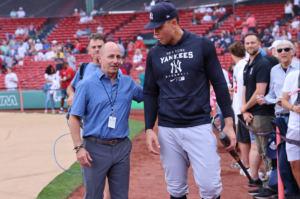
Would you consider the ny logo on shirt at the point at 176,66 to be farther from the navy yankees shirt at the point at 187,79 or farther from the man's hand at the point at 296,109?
the man's hand at the point at 296,109

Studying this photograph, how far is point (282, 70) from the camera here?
180 inches

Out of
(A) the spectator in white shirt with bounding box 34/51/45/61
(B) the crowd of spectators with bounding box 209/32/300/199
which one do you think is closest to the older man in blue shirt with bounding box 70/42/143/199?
(B) the crowd of spectators with bounding box 209/32/300/199

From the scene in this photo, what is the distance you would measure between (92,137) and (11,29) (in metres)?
27.3

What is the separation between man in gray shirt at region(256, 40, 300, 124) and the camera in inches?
174

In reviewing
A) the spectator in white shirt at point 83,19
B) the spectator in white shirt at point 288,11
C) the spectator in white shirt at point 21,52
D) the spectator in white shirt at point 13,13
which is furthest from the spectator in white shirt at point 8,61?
the spectator in white shirt at point 288,11

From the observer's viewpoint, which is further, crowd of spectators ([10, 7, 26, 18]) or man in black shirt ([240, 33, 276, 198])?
crowd of spectators ([10, 7, 26, 18])

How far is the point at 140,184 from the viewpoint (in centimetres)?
542

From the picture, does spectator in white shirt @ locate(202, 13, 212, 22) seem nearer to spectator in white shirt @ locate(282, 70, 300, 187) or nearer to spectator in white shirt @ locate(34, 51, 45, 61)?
spectator in white shirt @ locate(34, 51, 45, 61)

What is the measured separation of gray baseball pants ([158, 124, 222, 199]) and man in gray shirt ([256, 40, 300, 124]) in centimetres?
175

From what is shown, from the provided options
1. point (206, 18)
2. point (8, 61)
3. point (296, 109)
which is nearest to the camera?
point (296, 109)

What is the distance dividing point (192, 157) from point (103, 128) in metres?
0.87

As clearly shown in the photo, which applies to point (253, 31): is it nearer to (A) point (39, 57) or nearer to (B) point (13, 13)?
(A) point (39, 57)

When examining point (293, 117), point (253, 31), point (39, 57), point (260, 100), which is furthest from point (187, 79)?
point (39, 57)

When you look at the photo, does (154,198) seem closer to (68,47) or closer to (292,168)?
(292,168)
